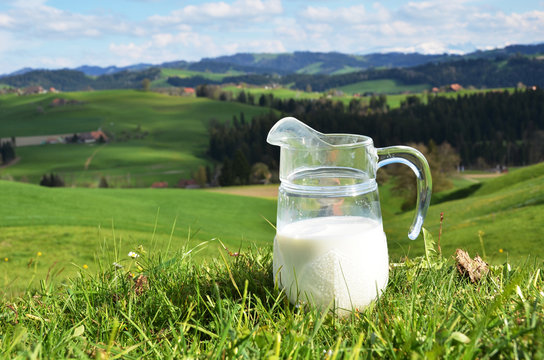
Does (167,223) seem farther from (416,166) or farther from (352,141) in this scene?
(416,166)

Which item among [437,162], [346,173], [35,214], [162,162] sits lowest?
[162,162]

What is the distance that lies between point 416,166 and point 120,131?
505ft

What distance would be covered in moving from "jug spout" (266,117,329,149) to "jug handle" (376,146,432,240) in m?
0.34

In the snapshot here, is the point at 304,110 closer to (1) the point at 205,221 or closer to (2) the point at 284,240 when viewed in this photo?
(1) the point at 205,221

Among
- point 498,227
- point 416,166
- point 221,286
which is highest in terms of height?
point 416,166

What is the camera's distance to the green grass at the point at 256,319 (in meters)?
1.64

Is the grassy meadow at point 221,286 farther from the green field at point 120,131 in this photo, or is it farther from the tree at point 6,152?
the tree at point 6,152

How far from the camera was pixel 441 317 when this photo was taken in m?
1.99

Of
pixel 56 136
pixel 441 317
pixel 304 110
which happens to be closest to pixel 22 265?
pixel 441 317

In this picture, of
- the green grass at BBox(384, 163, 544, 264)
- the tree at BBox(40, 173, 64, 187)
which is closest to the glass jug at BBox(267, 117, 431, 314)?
the green grass at BBox(384, 163, 544, 264)

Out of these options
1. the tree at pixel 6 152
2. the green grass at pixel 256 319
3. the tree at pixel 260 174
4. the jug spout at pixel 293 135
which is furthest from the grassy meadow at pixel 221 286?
the tree at pixel 6 152

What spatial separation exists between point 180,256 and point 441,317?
171cm

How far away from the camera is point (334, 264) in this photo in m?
2.33

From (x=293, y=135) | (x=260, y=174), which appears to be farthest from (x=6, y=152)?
(x=293, y=135)
